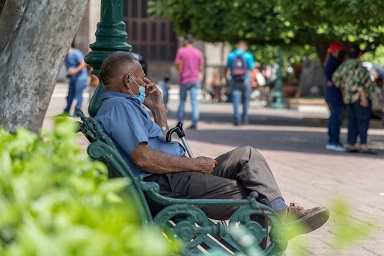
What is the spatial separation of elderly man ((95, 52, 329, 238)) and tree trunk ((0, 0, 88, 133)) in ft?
0.99

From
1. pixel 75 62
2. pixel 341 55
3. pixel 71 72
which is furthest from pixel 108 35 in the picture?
pixel 75 62

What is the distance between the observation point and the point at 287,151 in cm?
1579

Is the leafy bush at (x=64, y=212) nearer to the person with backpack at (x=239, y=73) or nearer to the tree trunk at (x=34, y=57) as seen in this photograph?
the tree trunk at (x=34, y=57)

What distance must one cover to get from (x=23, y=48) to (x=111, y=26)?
6.98 ft

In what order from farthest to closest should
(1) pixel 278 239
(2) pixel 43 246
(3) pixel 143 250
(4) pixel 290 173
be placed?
(4) pixel 290 173 < (1) pixel 278 239 < (3) pixel 143 250 < (2) pixel 43 246

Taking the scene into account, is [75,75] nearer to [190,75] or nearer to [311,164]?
[190,75]

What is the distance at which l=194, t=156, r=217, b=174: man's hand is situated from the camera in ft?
→ 18.7

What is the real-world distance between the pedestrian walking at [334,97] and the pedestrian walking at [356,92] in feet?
0.64

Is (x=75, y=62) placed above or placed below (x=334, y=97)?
below

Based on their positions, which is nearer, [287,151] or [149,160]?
[149,160]

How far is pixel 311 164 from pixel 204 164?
8.08 metres

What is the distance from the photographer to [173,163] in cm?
558

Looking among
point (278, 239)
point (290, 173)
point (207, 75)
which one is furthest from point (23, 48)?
point (207, 75)

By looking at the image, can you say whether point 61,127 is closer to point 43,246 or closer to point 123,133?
point 43,246
